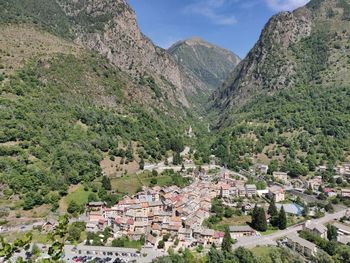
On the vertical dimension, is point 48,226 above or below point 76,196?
below

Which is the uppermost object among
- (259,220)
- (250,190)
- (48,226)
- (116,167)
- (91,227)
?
(116,167)

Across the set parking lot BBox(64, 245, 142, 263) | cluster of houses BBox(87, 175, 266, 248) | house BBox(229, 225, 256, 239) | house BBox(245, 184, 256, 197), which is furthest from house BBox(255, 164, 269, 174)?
parking lot BBox(64, 245, 142, 263)

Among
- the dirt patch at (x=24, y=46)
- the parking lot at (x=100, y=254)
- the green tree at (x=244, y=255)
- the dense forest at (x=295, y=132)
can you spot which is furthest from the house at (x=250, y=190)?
the dirt patch at (x=24, y=46)

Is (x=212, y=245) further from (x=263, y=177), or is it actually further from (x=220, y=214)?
(x=263, y=177)

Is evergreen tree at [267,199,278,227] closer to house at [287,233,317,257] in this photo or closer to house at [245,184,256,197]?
house at [287,233,317,257]

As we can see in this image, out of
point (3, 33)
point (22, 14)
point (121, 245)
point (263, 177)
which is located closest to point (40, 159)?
point (121, 245)

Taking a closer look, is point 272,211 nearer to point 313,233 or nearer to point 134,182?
point 313,233

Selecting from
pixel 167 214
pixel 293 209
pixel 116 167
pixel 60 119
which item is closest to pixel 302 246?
pixel 293 209
